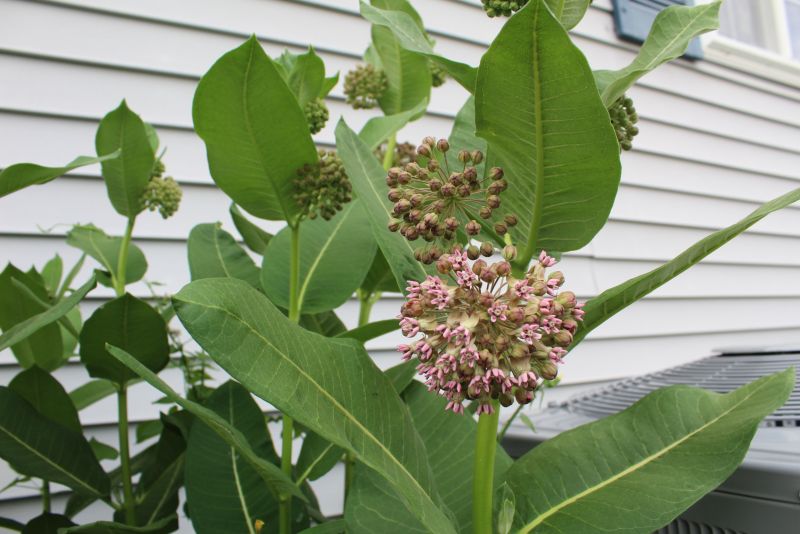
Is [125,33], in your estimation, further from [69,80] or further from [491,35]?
[491,35]

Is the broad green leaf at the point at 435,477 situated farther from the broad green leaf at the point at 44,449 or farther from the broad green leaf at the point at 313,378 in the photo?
the broad green leaf at the point at 44,449

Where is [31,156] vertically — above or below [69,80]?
below

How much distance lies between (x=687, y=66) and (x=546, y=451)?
3169 mm

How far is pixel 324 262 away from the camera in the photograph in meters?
1.05

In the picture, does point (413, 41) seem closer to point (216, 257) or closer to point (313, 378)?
point (313, 378)

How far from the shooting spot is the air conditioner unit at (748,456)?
0.79 m

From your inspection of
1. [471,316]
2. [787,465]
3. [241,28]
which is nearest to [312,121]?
[471,316]

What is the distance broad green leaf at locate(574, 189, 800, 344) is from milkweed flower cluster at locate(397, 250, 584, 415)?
0.31 ft

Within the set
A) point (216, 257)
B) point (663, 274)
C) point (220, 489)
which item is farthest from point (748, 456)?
point (216, 257)

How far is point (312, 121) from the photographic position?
1047mm

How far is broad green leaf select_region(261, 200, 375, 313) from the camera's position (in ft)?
3.29

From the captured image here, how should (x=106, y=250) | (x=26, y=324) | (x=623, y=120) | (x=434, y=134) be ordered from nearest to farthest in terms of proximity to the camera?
(x=623, y=120)
(x=26, y=324)
(x=106, y=250)
(x=434, y=134)

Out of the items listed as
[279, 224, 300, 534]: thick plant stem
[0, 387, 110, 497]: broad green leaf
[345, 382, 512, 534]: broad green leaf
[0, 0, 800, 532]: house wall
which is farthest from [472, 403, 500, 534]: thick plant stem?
[0, 0, 800, 532]: house wall

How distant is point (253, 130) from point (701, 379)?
927 mm
